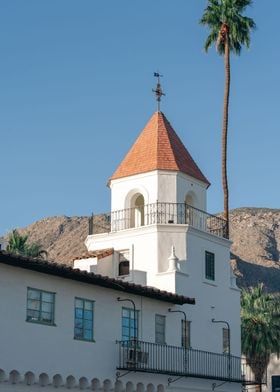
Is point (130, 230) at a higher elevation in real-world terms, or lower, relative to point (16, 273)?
higher

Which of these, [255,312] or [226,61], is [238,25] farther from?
[255,312]

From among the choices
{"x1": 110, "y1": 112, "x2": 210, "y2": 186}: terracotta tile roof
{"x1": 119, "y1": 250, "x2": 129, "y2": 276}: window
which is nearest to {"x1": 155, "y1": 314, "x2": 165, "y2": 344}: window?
{"x1": 119, "y1": 250, "x2": 129, "y2": 276}: window

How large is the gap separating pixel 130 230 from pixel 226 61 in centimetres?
1803

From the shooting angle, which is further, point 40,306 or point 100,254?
point 100,254

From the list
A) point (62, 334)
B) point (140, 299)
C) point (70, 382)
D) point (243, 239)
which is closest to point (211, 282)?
point (140, 299)

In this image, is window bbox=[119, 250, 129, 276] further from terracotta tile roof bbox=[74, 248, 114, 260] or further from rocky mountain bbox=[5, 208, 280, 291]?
rocky mountain bbox=[5, 208, 280, 291]

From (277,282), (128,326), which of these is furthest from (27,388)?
(277,282)

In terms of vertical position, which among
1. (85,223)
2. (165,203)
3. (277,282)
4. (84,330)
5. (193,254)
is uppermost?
(85,223)

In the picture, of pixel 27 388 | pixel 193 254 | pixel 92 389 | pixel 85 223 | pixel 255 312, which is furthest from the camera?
pixel 85 223

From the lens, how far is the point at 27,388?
28.1 meters

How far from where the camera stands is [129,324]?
33.4 m

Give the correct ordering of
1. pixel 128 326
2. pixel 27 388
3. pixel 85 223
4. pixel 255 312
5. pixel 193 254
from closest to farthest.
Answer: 1. pixel 27 388
2. pixel 128 326
3. pixel 193 254
4. pixel 255 312
5. pixel 85 223

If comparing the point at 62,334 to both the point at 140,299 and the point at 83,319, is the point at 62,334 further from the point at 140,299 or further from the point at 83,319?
the point at 140,299

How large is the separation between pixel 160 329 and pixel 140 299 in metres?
2.02
